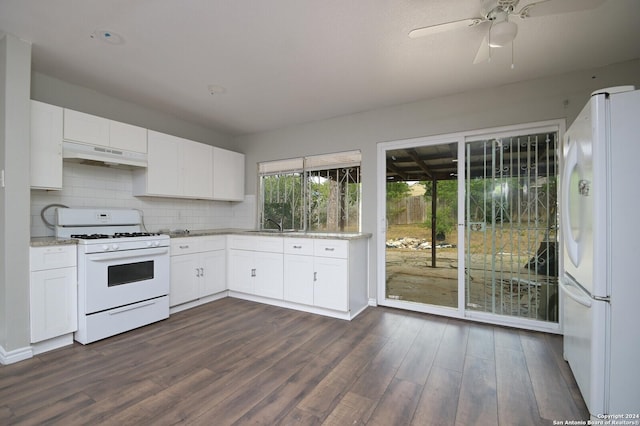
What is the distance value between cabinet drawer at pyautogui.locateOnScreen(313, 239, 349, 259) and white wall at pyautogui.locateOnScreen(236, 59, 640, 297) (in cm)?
64

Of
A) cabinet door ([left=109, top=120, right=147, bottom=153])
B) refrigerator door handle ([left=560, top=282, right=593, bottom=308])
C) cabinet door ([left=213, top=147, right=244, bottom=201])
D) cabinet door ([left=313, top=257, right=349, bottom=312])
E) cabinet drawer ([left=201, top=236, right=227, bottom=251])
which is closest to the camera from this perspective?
refrigerator door handle ([left=560, top=282, right=593, bottom=308])

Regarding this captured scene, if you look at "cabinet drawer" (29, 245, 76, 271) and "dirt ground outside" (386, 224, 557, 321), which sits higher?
"cabinet drawer" (29, 245, 76, 271)

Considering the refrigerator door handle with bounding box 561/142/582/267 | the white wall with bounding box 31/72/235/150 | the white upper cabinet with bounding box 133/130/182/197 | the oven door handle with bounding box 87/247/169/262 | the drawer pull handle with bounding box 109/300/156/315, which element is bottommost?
the drawer pull handle with bounding box 109/300/156/315

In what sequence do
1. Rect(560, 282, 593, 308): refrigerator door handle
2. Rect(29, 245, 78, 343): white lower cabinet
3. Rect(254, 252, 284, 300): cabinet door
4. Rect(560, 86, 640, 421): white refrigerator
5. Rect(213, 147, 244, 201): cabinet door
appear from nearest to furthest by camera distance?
Rect(560, 86, 640, 421): white refrigerator, Rect(560, 282, 593, 308): refrigerator door handle, Rect(29, 245, 78, 343): white lower cabinet, Rect(254, 252, 284, 300): cabinet door, Rect(213, 147, 244, 201): cabinet door

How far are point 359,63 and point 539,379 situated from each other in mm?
2825

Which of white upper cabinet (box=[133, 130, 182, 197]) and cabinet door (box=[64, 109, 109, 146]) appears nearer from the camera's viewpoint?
Answer: cabinet door (box=[64, 109, 109, 146])

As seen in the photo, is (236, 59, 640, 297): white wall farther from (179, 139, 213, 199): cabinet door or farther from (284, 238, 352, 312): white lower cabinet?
(179, 139, 213, 199): cabinet door

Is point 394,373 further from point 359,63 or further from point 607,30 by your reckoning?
point 607,30

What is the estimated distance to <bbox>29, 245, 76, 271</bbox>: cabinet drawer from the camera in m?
2.34

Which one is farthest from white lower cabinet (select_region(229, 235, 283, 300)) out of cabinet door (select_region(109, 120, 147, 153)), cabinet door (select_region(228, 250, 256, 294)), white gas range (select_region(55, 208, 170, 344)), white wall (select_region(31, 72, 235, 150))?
white wall (select_region(31, 72, 235, 150))

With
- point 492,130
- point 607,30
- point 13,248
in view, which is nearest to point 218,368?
point 13,248

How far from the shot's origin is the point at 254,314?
335 cm

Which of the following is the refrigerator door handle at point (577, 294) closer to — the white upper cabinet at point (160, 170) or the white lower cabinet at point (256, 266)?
the white lower cabinet at point (256, 266)

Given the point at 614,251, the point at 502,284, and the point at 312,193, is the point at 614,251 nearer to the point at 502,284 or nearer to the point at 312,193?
the point at 502,284
